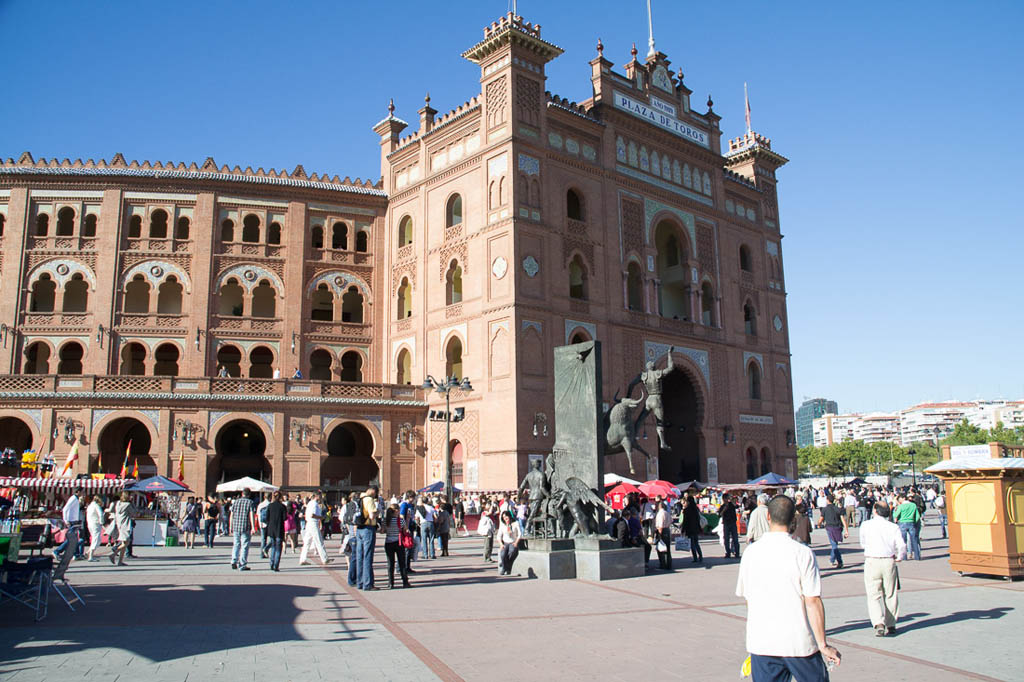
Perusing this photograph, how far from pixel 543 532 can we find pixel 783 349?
30861 mm

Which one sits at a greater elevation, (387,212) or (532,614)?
(387,212)

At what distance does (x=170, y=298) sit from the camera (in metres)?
35.7

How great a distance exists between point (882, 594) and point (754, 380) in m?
33.3

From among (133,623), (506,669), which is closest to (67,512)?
(133,623)

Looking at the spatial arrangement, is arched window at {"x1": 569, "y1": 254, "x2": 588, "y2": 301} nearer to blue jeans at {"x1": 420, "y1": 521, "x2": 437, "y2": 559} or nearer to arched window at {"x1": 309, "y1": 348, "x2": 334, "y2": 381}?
arched window at {"x1": 309, "y1": 348, "x2": 334, "y2": 381}

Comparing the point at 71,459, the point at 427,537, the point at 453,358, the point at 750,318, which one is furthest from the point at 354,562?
the point at 750,318

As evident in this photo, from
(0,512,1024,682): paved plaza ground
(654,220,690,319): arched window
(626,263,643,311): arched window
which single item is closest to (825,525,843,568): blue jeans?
(0,512,1024,682): paved plaza ground

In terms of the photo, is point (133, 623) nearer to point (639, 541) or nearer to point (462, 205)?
point (639, 541)

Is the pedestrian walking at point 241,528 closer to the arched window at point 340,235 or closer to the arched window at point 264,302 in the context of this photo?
the arched window at point 264,302

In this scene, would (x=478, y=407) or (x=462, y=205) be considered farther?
(x=462, y=205)

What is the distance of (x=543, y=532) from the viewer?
16.0 metres

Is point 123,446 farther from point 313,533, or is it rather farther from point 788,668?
point 788,668

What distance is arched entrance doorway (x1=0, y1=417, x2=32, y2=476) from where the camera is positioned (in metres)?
31.7

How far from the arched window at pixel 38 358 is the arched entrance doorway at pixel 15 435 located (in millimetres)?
3054
